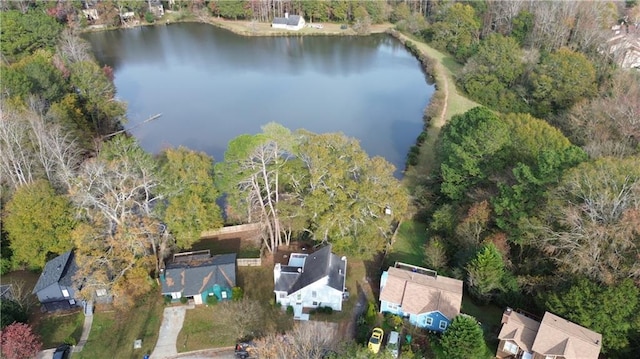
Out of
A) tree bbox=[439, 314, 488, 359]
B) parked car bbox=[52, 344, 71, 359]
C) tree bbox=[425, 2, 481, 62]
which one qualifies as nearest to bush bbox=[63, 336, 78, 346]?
parked car bbox=[52, 344, 71, 359]

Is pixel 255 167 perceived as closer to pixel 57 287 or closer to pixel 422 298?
pixel 422 298

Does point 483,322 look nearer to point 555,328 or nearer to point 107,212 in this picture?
point 555,328

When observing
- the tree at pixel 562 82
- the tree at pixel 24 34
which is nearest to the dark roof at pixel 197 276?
the tree at pixel 562 82

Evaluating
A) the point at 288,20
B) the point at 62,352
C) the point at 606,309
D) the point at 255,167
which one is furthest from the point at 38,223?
the point at 288,20

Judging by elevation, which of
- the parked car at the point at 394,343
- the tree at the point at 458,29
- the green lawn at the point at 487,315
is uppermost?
the tree at the point at 458,29

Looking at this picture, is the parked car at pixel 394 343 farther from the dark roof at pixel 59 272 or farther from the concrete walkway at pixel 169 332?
the dark roof at pixel 59 272

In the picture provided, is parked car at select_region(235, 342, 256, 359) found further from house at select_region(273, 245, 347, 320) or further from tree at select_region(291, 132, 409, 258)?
tree at select_region(291, 132, 409, 258)

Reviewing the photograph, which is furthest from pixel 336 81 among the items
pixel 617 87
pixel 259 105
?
pixel 617 87
